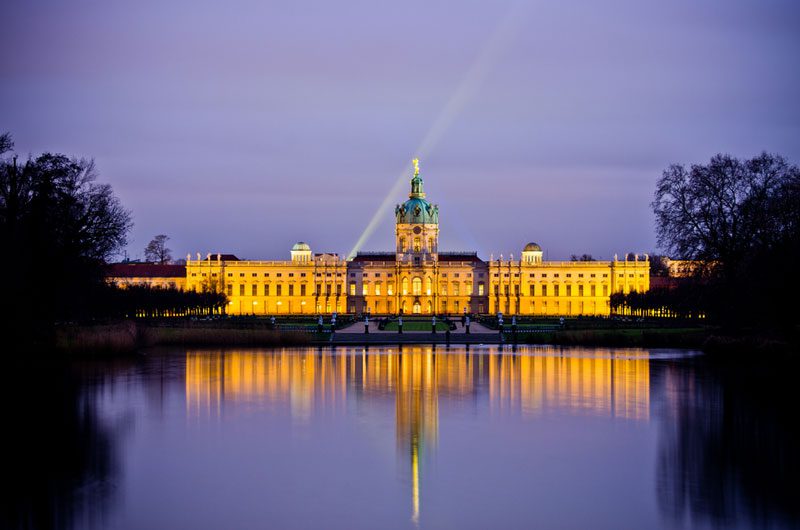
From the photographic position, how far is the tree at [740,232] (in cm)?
4284

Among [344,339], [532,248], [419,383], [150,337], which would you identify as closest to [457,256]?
[532,248]

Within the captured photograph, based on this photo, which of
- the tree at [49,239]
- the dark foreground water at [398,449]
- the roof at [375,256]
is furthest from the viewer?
the roof at [375,256]

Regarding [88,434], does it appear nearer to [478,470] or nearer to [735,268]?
[478,470]

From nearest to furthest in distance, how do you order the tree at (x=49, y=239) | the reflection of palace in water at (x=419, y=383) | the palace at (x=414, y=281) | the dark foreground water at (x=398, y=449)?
the dark foreground water at (x=398, y=449)
the reflection of palace in water at (x=419, y=383)
the tree at (x=49, y=239)
the palace at (x=414, y=281)

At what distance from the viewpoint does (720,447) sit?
23359 mm

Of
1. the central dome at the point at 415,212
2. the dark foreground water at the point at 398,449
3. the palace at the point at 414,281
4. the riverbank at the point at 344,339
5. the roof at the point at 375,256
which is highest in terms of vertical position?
the central dome at the point at 415,212

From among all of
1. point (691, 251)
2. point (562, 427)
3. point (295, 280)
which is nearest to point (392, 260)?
point (295, 280)

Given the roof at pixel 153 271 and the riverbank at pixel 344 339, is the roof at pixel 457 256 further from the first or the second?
the riverbank at pixel 344 339

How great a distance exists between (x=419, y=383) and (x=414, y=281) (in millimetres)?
128768

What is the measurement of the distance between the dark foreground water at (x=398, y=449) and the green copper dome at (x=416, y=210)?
418ft

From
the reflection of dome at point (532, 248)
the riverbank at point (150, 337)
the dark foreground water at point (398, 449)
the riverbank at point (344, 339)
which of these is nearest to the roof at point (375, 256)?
the reflection of dome at point (532, 248)

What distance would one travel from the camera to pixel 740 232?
53.8 metres

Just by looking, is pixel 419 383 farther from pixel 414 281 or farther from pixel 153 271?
pixel 153 271

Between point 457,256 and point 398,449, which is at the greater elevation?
point 457,256
